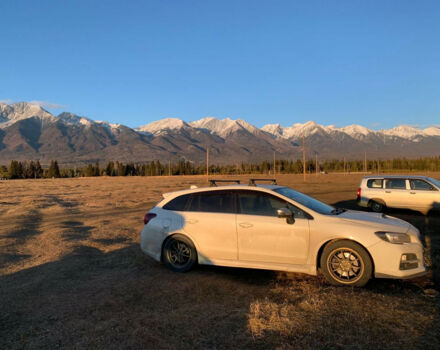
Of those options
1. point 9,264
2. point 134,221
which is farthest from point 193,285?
point 134,221

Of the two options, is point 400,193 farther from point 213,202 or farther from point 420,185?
point 213,202

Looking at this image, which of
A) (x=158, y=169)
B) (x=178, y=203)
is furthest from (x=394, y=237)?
(x=158, y=169)

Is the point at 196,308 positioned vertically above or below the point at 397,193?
below

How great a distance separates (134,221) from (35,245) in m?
4.06

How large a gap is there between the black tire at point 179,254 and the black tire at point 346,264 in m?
2.36

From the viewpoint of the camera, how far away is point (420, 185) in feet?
45.5

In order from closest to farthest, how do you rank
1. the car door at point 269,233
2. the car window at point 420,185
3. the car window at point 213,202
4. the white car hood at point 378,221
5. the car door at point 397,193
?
1. the white car hood at point 378,221
2. the car door at point 269,233
3. the car window at point 213,202
4. the car window at point 420,185
5. the car door at point 397,193

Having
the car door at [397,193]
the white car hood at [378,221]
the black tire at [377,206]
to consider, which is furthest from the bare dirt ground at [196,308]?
the black tire at [377,206]

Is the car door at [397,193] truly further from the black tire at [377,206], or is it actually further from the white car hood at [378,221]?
the white car hood at [378,221]

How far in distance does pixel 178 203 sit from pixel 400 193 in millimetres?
11021

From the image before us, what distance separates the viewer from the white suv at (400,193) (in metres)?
13.5

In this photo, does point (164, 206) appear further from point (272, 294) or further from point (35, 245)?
point (35, 245)

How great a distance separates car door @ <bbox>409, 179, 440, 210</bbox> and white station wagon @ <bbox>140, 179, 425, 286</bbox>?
893 centimetres

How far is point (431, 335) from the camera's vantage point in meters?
3.65
